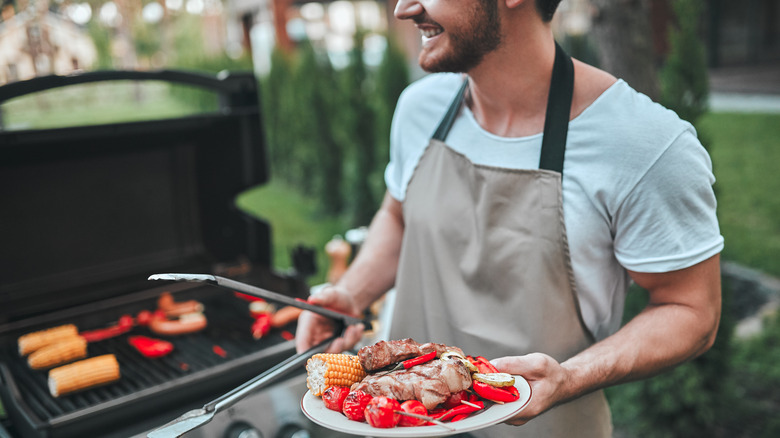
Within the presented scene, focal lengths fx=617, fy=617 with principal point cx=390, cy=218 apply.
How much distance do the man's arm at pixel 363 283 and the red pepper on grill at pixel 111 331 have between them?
106 centimetres

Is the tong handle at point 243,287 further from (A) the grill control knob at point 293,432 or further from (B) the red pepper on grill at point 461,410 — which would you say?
(A) the grill control knob at point 293,432

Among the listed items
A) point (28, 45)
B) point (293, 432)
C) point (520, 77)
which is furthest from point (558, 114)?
point (28, 45)

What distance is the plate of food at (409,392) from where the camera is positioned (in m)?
1.04

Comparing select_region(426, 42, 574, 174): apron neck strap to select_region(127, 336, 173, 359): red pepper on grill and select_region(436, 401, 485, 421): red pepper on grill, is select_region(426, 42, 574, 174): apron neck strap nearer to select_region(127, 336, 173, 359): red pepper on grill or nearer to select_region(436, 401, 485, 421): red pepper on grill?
select_region(436, 401, 485, 421): red pepper on grill

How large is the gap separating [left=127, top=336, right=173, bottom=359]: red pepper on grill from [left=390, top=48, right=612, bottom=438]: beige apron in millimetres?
1044

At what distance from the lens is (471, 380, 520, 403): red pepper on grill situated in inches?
43.2

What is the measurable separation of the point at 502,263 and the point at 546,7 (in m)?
0.63

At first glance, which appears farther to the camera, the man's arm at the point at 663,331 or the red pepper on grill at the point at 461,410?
the man's arm at the point at 663,331

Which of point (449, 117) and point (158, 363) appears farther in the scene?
point (158, 363)

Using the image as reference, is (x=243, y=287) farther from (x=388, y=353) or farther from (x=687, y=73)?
(x=687, y=73)

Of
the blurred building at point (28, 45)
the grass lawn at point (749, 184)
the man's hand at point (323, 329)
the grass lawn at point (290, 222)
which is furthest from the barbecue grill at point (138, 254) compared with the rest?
the grass lawn at point (290, 222)

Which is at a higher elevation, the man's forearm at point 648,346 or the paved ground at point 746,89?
the man's forearm at point 648,346

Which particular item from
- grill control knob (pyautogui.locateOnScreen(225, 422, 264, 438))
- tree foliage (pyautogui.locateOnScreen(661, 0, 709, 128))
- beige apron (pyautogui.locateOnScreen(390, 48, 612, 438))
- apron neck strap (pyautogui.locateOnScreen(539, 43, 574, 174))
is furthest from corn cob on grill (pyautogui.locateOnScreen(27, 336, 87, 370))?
tree foliage (pyautogui.locateOnScreen(661, 0, 709, 128))

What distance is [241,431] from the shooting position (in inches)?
70.5
